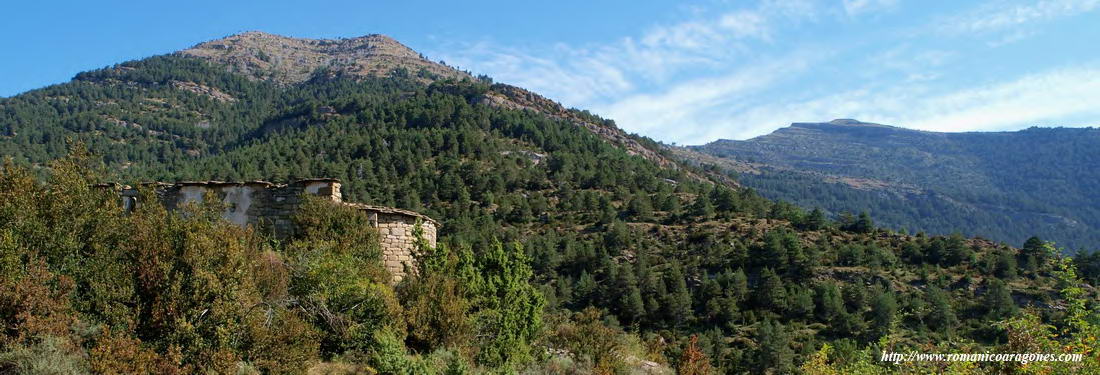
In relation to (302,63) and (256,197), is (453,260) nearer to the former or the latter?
(256,197)

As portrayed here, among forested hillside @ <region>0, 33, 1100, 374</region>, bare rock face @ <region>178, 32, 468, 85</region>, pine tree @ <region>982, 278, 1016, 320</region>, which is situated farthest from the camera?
bare rock face @ <region>178, 32, 468, 85</region>

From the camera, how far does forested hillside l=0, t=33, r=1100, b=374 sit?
8.17 m

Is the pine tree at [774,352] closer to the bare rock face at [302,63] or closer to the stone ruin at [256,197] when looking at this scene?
the stone ruin at [256,197]

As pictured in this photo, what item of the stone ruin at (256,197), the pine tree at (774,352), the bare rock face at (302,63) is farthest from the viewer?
the bare rock face at (302,63)

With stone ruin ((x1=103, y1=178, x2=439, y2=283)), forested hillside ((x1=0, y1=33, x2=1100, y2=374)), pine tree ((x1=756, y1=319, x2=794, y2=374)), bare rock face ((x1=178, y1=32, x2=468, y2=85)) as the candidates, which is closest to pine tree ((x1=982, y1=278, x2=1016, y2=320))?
forested hillside ((x1=0, y1=33, x2=1100, y2=374))

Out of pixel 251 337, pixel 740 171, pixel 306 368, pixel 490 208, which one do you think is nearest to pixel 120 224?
pixel 251 337

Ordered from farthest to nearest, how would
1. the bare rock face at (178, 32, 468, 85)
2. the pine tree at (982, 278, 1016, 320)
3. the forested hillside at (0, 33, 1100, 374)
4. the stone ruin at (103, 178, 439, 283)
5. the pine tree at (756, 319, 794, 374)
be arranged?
the bare rock face at (178, 32, 468, 85) → the pine tree at (982, 278, 1016, 320) → the pine tree at (756, 319, 794, 374) → the stone ruin at (103, 178, 439, 283) → the forested hillside at (0, 33, 1100, 374)

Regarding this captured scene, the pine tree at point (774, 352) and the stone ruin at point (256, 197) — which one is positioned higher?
the stone ruin at point (256, 197)

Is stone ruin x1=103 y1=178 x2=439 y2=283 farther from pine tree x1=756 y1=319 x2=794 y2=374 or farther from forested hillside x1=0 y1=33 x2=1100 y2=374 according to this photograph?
pine tree x1=756 y1=319 x2=794 y2=374

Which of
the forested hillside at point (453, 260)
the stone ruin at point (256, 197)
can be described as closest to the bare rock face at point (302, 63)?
the forested hillside at point (453, 260)

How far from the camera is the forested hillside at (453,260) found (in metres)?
8.17

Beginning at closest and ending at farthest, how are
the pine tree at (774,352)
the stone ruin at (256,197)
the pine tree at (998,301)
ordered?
1. the stone ruin at (256,197)
2. the pine tree at (774,352)
3. the pine tree at (998,301)

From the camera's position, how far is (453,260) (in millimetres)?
12875

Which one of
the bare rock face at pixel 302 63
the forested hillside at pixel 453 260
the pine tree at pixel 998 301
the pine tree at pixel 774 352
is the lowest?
the pine tree at pixel 774 352
